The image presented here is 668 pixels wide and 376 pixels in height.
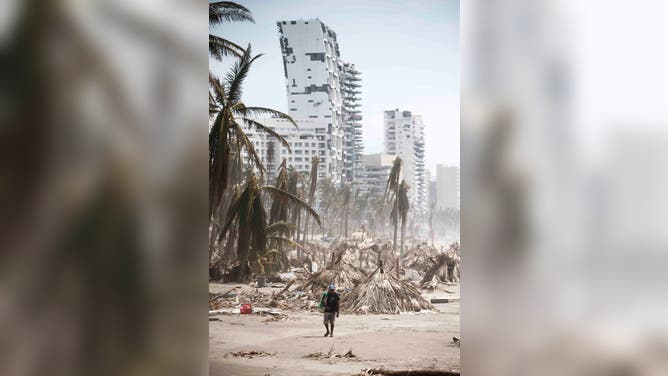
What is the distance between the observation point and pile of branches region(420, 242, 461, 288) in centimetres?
1014

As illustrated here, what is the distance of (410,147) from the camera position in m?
10.0

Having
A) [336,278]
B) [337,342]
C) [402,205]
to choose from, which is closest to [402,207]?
[402,205]

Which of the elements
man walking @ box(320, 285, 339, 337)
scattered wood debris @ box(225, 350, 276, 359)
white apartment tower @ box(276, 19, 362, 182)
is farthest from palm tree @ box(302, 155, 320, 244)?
scattered wood debris @ box(225, 350, 276, 359)

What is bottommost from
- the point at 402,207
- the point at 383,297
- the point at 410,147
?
the point at 383,297

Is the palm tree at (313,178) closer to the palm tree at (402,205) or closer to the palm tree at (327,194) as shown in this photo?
the palm tree at (327,194)

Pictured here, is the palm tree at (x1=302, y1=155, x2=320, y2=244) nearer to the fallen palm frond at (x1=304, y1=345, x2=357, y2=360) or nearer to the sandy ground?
the sandy ground

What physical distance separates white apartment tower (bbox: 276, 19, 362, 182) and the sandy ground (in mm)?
3660

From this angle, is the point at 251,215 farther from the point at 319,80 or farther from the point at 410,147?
the point at 410,147

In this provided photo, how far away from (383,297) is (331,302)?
5.09 feet
